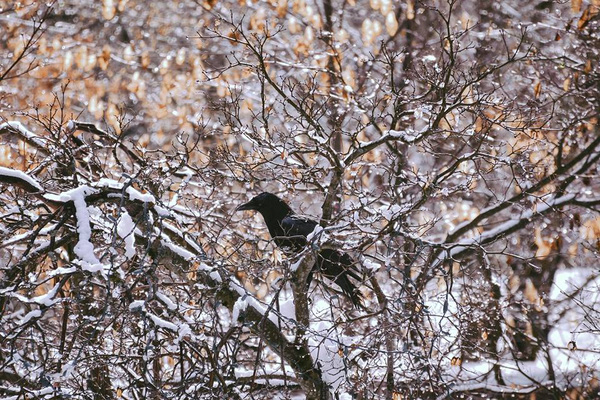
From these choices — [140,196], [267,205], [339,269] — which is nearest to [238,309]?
[140,196]

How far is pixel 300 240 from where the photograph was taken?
629cm

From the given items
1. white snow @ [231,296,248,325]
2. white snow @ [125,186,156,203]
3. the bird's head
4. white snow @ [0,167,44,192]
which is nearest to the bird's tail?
white snow @ [231,296,248,325]

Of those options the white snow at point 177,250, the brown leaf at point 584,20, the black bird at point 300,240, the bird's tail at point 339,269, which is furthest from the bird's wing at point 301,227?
the brown leaf at point 584,20

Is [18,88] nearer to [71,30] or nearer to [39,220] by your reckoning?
[71,30]

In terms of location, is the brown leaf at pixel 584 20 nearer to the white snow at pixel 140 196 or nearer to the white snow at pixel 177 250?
the white snow at pixel 177 250

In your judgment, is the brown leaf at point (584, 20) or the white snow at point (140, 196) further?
the brown leaf at point (584, 20)

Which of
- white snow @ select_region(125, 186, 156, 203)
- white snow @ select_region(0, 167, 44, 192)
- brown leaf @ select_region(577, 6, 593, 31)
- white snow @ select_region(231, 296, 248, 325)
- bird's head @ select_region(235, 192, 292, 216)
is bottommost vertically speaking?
white snow @ select_region(231, 296, 248, 325)

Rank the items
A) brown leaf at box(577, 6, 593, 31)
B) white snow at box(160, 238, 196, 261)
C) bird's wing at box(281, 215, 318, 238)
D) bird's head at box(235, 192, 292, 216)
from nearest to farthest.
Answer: white snow at box(160, 238, 196, 261), bird's wing at box(281, 215, 318, 238), bird's head at box(235, 192, 292, 216), brown leaf at box(577, 6, 593, 31)

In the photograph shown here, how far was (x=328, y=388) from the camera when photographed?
5.52 meters

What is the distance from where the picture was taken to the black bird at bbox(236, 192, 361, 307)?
17.9 feet

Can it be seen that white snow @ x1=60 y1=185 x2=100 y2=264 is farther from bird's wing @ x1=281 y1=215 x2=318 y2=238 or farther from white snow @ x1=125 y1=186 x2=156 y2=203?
bird's wing @ x1=281 y1=215 x2=318 y2=238

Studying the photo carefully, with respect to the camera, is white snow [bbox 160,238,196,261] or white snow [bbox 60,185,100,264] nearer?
white snow [bbox 60,185,100,264]

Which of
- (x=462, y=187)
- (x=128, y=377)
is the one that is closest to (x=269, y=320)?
(x=128, y=377)

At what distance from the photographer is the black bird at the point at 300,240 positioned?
546 cm
